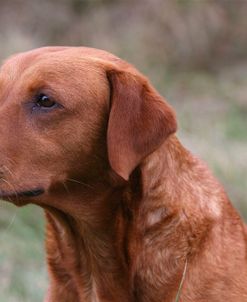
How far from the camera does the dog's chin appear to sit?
5.56 metres

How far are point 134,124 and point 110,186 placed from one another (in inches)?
16.3

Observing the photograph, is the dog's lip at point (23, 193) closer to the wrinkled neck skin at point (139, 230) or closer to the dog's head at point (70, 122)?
the dog's head at point (70, 122)

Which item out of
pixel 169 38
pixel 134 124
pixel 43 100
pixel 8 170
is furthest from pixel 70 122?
pixel 169 38

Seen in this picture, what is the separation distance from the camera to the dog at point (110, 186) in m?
5.63

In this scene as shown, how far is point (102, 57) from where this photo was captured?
598 cm

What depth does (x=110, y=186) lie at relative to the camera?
5.86 m

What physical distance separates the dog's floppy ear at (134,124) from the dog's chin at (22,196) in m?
0.44

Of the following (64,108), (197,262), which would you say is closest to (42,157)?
(64,108)

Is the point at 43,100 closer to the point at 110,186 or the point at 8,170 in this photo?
the point at 8,170

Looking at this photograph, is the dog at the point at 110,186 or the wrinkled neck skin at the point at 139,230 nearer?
the dog at the point at 110,186

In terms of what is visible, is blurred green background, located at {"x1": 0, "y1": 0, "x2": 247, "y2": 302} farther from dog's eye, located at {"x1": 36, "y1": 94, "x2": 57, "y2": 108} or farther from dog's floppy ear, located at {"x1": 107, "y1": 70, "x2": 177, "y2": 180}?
dog's eye, located at {"x1": 36, "y1": 94, "x2": 57, "y2": 108}

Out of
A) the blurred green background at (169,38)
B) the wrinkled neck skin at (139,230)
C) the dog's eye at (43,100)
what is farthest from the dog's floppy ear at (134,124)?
the blurred green background at (169,38)

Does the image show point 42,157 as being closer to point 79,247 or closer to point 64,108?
point 64,108

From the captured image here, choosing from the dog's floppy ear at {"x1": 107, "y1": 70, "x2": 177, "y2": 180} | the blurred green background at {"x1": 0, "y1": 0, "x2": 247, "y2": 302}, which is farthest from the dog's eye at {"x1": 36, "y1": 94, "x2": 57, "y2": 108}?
the blurred green background at {"x1": 0, "y1": 0, "x2": 247, "y2": 302}
